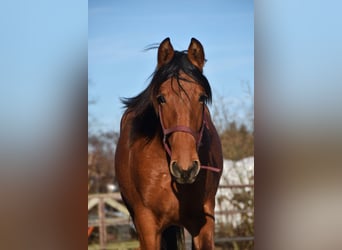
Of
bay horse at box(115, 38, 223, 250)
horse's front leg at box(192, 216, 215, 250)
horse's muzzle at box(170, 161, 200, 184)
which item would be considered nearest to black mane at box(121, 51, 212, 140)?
bay horse at box(115, 38, 223, 250)

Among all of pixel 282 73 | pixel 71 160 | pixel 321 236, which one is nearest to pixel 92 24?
pixel 71 160

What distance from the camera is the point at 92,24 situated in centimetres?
183

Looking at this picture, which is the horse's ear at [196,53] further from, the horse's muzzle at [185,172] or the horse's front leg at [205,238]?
the horse's front leg at [205,238]

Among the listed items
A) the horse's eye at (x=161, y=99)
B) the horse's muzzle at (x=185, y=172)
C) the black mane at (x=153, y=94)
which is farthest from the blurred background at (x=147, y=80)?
the horse's muzzle at (x=185, y=172)

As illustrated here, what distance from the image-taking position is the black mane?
1.67 metres

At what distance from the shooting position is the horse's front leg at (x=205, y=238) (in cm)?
179

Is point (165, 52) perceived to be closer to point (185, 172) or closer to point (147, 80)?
point (147, 80)

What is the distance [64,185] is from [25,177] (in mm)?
140

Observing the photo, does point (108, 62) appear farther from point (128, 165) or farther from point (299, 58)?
point (299, 58)

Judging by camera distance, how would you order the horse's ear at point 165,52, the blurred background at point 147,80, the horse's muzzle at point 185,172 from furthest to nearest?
the blurred background at point 147,80 < the horse's ear at point 165,52 < the horse's muzzle at point 185,172

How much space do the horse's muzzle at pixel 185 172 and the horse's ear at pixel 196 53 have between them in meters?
0.35

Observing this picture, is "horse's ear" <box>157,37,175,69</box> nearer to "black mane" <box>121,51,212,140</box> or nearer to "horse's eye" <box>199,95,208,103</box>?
"black mane" <box>121,51,212,140</box>

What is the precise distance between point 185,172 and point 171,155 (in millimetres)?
74

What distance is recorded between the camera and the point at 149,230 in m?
1.75
